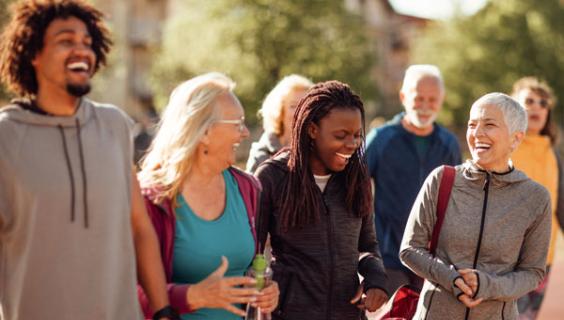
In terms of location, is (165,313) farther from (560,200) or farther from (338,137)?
(560,200)

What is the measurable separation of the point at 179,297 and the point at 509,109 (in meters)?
1.93

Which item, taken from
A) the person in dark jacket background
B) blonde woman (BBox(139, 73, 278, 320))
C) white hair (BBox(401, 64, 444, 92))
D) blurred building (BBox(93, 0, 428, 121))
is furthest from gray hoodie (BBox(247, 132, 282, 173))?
blurred building (BBox(93, 0, 428, 121))

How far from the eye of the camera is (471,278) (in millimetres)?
4281

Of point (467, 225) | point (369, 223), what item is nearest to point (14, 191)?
point (369, 223)

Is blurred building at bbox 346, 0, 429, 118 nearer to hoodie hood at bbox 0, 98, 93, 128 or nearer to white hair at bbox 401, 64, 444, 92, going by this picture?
white hair at bbox 401, 64, 444, 92

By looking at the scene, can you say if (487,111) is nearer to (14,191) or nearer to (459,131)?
(14,191)

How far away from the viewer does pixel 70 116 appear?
3305mm

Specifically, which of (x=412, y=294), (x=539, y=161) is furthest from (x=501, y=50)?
(x=412, y=294)

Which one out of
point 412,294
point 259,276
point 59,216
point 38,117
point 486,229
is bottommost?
point 412,294

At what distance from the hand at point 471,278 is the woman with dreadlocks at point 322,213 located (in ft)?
1.24

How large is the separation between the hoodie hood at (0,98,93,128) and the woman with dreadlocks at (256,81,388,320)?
119 centimetres

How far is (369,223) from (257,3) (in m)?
36.3

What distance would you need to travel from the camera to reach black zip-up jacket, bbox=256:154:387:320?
4211 mm

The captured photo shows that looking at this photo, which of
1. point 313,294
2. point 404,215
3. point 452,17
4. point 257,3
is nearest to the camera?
point 313,294
